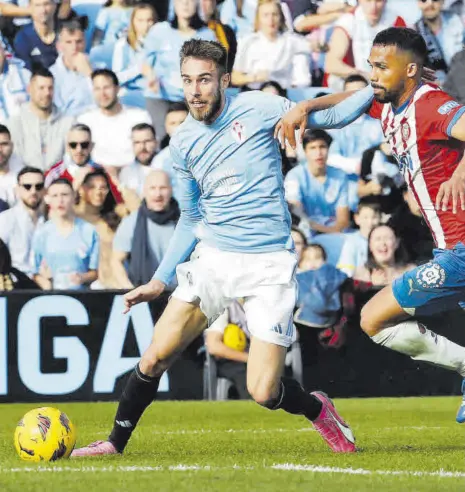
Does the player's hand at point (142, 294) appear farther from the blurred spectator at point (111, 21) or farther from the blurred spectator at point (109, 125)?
the blurred spectator at point (111, 21)

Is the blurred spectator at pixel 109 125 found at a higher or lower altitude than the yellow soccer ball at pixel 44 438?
higher

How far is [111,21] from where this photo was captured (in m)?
13.8

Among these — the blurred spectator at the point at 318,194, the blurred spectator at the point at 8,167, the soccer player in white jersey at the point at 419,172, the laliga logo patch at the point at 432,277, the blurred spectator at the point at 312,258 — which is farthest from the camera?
the blurred spectator at the point at 318,194

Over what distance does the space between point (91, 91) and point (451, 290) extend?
727 cm

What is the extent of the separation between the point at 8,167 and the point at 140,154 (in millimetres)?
1419

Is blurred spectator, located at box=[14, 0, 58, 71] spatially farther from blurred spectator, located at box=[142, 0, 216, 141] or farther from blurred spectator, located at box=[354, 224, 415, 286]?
blurred spectator, located at box=[354, 224, 415, 286]

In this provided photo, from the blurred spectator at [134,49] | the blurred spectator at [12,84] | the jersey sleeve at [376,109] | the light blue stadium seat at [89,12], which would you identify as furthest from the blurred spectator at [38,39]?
the jersey sleeve at [376,109]

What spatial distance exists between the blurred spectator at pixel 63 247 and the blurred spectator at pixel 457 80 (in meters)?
4.38

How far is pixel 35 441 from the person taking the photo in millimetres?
6340

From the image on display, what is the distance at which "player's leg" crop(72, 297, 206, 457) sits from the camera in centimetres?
641

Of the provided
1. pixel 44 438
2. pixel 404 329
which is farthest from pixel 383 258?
pixel 44 438

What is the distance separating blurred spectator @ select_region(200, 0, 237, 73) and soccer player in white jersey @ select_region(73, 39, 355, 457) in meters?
7.05

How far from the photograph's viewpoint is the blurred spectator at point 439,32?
13.8 metres

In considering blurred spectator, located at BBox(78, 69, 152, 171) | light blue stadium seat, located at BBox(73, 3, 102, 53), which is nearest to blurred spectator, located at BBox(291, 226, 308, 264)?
blurred spectator, located at BBox(78, 69, 152, 171)
